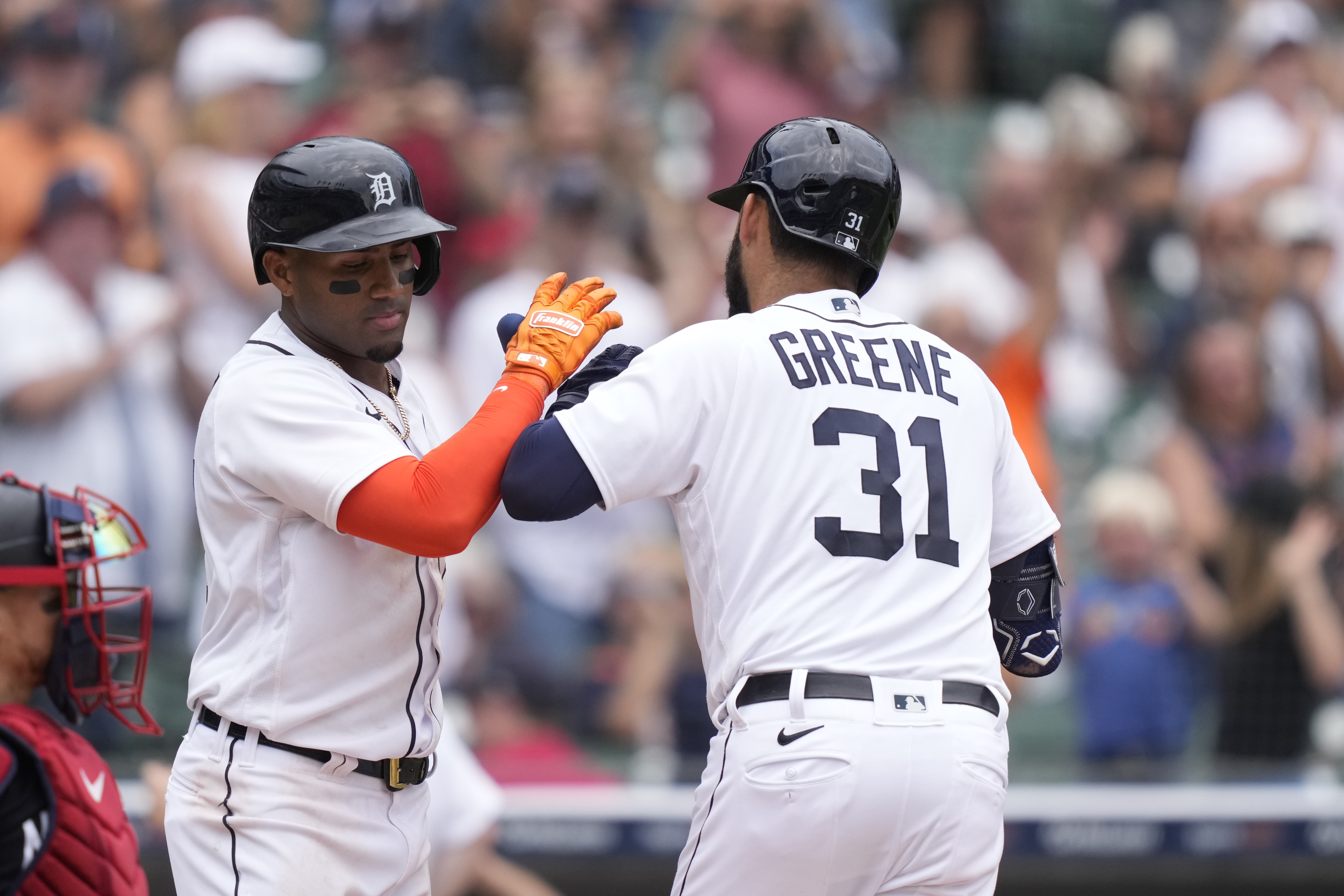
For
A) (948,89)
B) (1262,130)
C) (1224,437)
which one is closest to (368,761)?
(1224,437)

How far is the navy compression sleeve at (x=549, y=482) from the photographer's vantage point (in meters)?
2.52

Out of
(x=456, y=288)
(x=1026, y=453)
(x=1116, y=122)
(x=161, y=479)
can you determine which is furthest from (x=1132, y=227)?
(x=161, y=479)

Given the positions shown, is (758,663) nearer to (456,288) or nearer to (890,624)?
(890,624)

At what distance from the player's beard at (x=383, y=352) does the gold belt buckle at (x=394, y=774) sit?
66cm

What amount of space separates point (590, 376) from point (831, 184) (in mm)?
515

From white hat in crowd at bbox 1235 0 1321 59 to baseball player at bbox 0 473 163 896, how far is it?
6.69 meters

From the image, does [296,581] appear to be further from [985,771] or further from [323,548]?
[985,771]

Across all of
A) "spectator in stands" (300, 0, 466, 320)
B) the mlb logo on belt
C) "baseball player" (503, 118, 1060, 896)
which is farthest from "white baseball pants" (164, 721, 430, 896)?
"spectator in stands" (300, 0, 466, 320)

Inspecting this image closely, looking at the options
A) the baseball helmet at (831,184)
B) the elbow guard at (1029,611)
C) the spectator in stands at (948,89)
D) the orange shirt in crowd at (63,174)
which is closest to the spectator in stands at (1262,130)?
the spectator in stands at (948,89)

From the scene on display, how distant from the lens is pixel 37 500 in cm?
278

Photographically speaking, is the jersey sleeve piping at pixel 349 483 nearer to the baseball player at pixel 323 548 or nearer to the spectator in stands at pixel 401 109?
the baseball player at pixel 323 548

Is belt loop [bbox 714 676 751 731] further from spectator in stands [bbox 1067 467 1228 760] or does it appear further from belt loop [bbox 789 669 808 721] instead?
spectator in stands [bbox 1067 467 1228 760]

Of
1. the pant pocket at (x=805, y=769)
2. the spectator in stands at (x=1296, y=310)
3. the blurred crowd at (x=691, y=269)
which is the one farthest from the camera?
the spectator in stands at (x=1296, y=310)

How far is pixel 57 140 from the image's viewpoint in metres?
5.98
